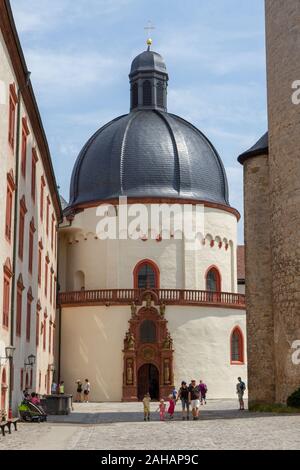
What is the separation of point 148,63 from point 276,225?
29.7 m

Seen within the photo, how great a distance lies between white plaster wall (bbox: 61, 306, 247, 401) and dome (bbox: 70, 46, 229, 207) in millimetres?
7330

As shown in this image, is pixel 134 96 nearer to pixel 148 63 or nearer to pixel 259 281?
pixel 148 63

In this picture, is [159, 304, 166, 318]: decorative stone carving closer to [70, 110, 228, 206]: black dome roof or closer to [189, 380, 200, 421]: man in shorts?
[70, 110, 228, 206]: black dome roof

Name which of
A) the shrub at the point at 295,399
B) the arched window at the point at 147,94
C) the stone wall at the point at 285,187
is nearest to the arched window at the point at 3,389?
the shrub at the point at 295,399

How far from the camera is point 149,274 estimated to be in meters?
50.1

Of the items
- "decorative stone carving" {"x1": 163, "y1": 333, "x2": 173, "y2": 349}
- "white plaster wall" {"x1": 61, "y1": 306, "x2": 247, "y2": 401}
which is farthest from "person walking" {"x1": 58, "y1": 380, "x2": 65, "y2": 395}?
"decorative stone carving" {"x1": 163, "y1": 333, "x2": 173, "y2": 349}

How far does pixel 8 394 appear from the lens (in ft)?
88.8

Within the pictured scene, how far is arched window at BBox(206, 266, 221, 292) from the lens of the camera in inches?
2015

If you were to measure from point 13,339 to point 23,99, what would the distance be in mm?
8949

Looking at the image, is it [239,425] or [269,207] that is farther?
[269,207]

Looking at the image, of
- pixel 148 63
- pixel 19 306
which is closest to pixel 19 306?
pixel 19 306

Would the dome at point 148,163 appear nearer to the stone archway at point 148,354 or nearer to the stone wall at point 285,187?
the stone archway at point 148,354
